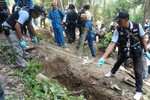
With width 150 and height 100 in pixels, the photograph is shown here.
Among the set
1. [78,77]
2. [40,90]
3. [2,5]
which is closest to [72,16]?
[2,5]

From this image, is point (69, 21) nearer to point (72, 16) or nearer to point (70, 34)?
point (72, 16)

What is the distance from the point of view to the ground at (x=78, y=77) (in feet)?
17.9

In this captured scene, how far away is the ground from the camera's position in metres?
5.47

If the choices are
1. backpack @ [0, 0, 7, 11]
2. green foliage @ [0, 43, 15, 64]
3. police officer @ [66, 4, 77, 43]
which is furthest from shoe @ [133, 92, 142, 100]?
police officer @ [66, 4, 77, 43]

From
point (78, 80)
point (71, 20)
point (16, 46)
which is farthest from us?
point (71, 20)

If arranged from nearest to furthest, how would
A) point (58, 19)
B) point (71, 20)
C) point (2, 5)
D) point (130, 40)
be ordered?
point (130, 40)
point (2, 5)
point (58, 19)
point (71, 20)

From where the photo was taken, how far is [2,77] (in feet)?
16.2

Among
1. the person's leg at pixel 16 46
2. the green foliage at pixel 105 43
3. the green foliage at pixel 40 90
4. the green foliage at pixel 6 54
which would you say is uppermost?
the person's leg at pixel 16 46

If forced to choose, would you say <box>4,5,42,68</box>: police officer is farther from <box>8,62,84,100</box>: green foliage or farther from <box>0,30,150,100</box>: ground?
<box>8,62,84,100</box>: green foliage

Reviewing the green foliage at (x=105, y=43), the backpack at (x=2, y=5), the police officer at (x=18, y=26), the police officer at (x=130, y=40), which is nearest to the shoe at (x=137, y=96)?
the police officer at (x=130, y=40)

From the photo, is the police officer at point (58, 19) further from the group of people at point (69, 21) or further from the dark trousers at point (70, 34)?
the dark trousers at point (70, 34)

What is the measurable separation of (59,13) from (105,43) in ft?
13.3

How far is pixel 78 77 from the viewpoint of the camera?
6559mm

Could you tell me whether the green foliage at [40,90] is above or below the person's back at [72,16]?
below
